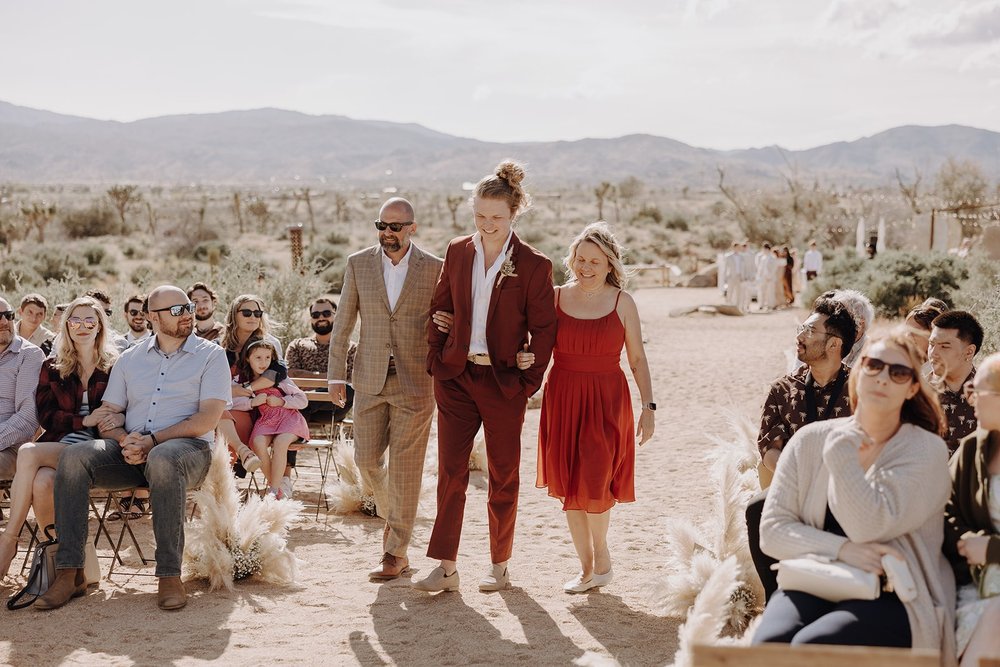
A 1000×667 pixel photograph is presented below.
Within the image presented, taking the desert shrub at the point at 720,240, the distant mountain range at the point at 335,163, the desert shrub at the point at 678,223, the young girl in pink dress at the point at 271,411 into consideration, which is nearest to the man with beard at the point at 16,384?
the young girl in pink dress at the point at 271,411

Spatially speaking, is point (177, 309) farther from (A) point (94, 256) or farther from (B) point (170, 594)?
(A) point (94, 256)

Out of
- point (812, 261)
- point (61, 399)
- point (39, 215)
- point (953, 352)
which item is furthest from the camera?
point (39, 215)

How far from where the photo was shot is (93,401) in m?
5.50

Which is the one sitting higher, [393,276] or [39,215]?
[39,215]

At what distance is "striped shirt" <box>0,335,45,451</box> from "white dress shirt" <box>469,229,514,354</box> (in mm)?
2488

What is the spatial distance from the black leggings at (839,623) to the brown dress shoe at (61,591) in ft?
11.0

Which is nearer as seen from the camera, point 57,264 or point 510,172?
point 510,172

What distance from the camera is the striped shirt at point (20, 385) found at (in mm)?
5504

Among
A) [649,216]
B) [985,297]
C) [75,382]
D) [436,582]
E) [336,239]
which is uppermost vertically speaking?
[649,216]

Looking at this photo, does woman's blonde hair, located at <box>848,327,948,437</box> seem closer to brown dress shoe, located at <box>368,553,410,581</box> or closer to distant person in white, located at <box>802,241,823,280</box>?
brown dress shoe, located at <box>368,553,410,581</box>

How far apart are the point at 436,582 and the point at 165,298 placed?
78.5 inches

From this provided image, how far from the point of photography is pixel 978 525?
10.4ft

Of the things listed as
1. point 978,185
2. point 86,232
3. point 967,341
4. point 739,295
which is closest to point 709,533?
point 967,341

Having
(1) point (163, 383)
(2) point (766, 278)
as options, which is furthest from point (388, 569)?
(2) point (766, 278)
